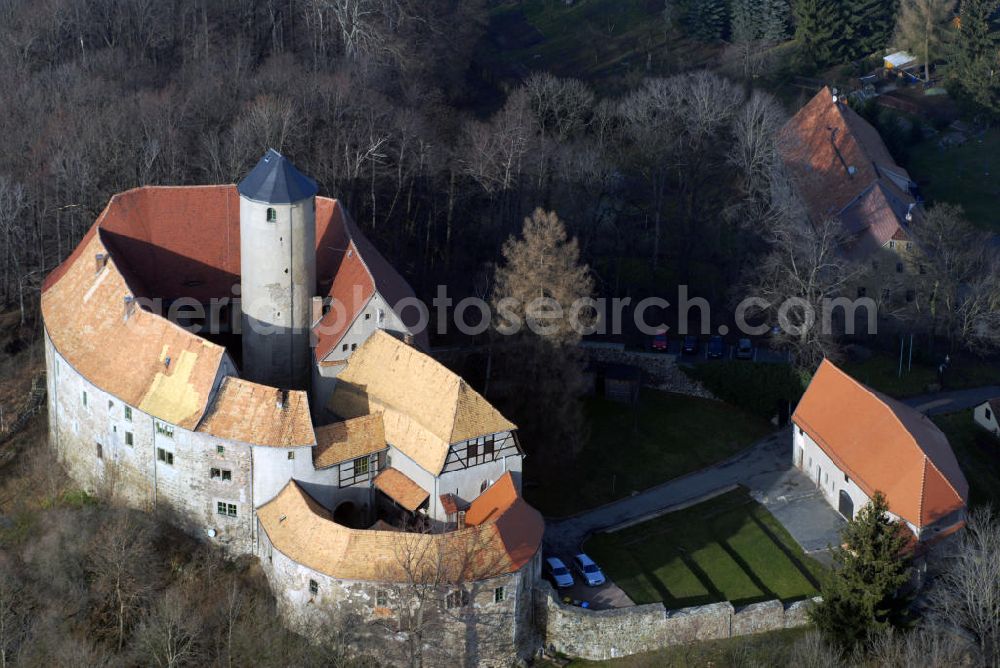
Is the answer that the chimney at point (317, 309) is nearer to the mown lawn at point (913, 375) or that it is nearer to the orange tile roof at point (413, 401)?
the orange tile roof at point (413, 401)

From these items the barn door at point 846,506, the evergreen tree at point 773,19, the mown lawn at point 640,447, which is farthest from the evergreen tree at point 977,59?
the barn door at point 846,506

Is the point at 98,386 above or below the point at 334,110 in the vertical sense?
below

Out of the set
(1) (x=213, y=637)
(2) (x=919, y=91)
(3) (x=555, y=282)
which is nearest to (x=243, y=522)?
(1) (x=213, y=637)

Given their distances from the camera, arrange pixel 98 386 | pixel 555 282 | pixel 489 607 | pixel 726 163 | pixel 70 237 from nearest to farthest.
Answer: pixel 489 607, pixel 98 386, pixel 555 282, pixel 70 237, pixel 726 163

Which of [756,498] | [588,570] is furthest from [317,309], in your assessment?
[756,498]

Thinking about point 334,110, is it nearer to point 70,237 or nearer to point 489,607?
point 70,237

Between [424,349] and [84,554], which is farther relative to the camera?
[424,349]

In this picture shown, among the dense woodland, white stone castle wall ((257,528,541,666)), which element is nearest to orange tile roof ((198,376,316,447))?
white stone castle wall ((257,528,541,666))

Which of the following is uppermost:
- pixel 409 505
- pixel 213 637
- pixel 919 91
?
pixel 919 91
